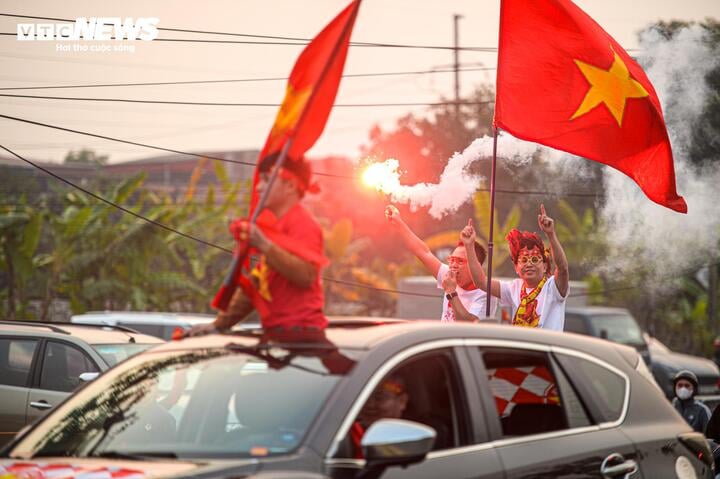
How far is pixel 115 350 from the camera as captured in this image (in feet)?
42.9

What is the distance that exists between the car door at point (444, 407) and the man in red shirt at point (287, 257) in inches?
20.3

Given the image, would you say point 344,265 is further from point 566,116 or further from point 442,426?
point 442,426

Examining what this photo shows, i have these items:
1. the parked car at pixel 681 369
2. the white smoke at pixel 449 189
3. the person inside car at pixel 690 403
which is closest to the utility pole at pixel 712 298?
the parked car at pixel 681 369

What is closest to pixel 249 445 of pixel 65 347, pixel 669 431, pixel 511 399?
pixel 511 399

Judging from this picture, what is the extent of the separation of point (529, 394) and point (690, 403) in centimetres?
745

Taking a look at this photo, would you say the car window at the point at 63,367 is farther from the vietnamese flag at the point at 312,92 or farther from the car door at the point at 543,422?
the car door at the point at 543,422

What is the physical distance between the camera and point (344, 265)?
3234cm

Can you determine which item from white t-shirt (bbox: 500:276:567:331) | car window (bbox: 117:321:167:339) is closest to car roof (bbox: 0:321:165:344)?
white t-shirt (bbox: 500:276:567:331)

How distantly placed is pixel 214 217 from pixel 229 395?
2442 cm

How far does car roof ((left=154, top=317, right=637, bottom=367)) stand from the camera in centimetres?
492

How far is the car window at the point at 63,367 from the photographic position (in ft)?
40.6

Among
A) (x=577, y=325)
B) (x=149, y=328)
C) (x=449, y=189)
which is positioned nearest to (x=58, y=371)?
(x=449, y=189)

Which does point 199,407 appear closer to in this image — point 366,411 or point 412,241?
point 366,411

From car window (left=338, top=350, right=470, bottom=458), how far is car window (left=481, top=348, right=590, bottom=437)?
22 cm
